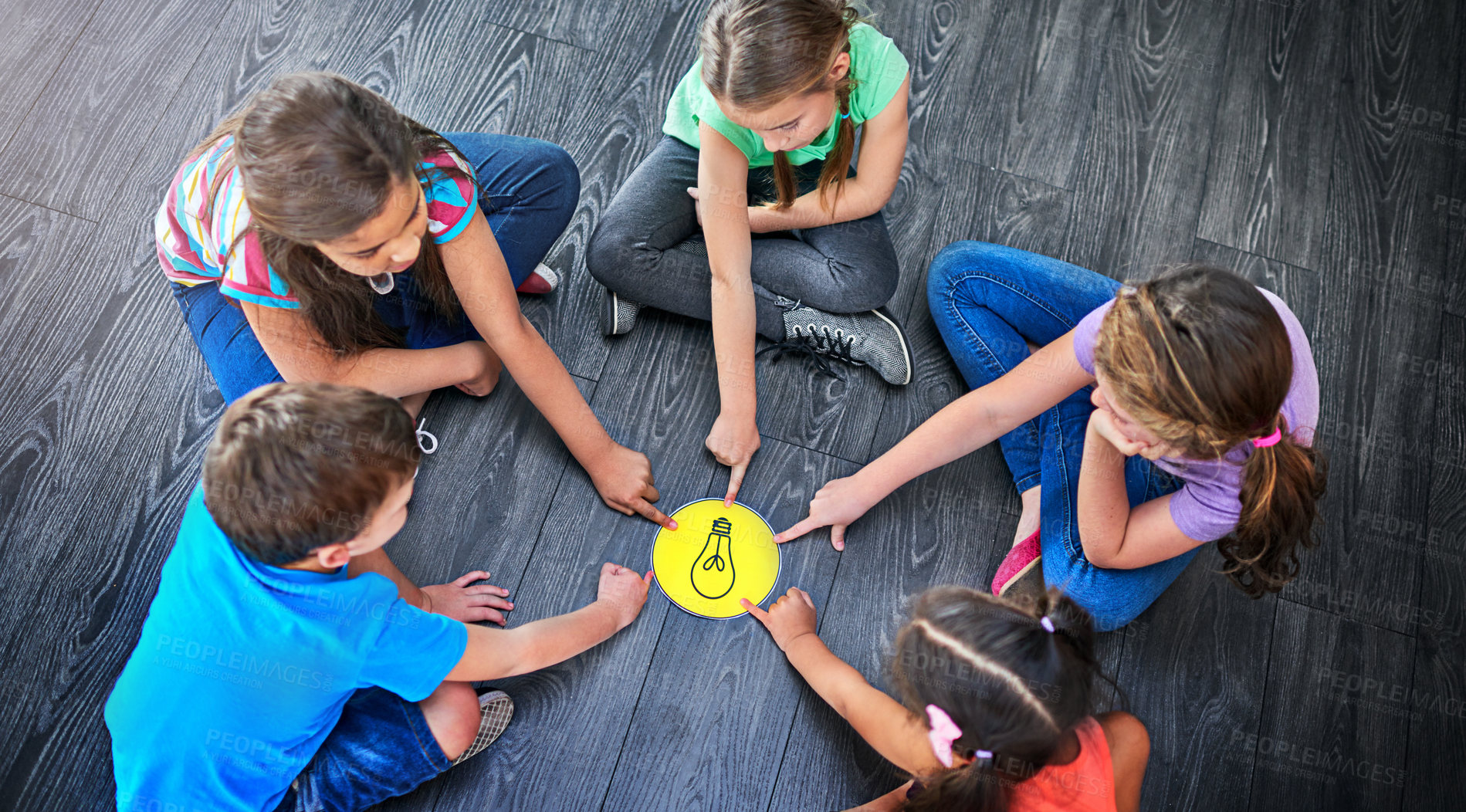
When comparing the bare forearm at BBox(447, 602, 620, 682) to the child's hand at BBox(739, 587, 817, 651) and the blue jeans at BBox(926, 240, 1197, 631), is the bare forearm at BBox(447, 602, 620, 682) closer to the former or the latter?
the child's hand at BBox(739, 587, 817, 651)

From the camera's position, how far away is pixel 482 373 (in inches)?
55.3

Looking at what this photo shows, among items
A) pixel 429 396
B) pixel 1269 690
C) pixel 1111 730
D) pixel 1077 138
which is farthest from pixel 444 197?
Result: pixel 1269 690

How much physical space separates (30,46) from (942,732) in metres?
1.95

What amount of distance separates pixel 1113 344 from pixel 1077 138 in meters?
0.90

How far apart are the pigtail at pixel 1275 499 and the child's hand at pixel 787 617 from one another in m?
0.56

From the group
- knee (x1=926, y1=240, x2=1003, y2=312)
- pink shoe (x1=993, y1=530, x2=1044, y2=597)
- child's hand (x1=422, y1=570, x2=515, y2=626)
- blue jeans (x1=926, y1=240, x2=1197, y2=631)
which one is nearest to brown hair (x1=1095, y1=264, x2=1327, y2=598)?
blue jeans (x1=926, y1=240, x2=1197, y2=631)

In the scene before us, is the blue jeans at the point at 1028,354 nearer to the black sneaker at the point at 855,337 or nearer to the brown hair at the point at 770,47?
the black sneaker at the point at 855,337

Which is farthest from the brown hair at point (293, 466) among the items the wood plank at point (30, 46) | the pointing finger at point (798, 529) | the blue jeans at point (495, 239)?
the wood plank at point (30, 46)

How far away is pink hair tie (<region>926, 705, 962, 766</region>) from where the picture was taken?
975 mm

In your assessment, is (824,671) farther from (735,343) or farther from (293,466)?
(293,466)

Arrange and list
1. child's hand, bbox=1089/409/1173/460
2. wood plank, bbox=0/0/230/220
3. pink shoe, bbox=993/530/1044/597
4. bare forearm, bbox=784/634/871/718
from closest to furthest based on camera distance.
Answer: child's hand, bbox=1089/409/1173/460 < bare forearm, bbox=784/634/871/718 < pink shoe, bbox=993/530/1044/597 < wood plank, bbox=0/0/230/220

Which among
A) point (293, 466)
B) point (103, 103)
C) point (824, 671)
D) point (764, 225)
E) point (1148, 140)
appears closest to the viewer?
point (293, 466)

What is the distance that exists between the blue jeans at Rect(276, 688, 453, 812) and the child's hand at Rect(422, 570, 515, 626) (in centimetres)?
16

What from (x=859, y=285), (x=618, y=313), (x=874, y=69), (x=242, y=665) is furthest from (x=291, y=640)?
(x=874, y=69)
